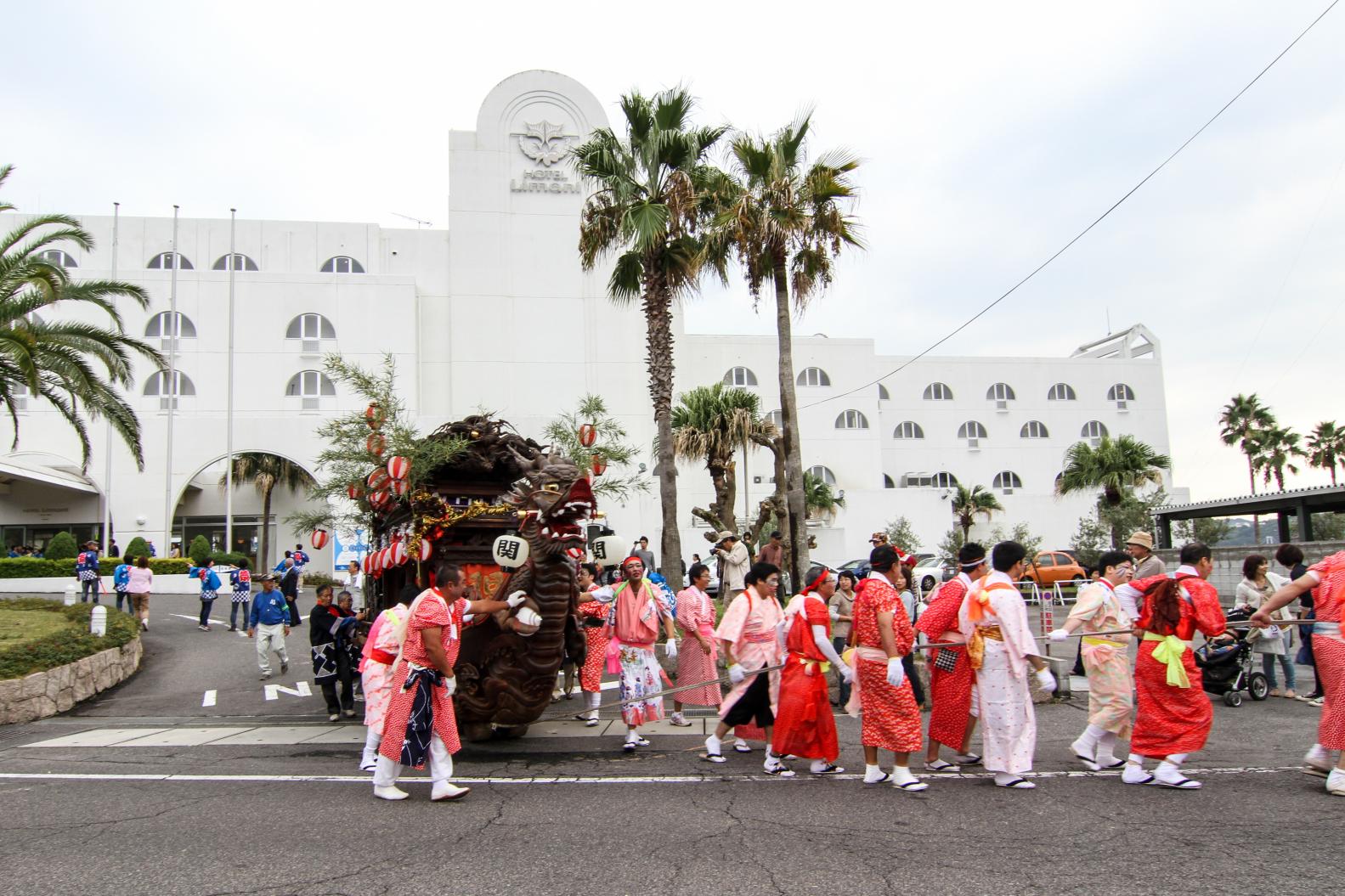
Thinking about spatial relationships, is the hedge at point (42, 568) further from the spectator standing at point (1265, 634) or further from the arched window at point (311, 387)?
the spectator standing at point (1265, 634)

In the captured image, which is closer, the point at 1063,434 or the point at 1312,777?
the point at 1312,777

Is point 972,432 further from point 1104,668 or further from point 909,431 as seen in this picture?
point 1104,668

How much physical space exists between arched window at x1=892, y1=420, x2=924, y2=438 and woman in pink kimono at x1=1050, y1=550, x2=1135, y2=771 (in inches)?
1358

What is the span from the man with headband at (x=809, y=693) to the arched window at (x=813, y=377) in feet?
108

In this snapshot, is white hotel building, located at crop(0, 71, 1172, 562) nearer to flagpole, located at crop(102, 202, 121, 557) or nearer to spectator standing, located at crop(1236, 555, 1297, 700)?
flagpole, located at crop(102, 202, 121, 557)

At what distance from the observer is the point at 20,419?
32.8 meters

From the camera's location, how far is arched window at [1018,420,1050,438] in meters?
42.6

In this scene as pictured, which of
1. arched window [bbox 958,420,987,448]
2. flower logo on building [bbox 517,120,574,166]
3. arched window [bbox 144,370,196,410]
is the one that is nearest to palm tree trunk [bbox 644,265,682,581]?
flower logo on building [bbox 517,120,574,166]

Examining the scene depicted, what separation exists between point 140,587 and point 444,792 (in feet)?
51.0

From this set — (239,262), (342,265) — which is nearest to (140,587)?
(239,262)

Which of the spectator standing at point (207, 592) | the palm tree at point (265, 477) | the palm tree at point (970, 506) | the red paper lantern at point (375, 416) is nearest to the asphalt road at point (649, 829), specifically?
the red paper lantern at point (375, 416)

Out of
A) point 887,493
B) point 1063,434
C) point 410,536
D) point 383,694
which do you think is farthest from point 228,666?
point 1063,434

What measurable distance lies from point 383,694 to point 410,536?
223cm

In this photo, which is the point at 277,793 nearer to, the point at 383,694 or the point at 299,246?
the point at 383,694
